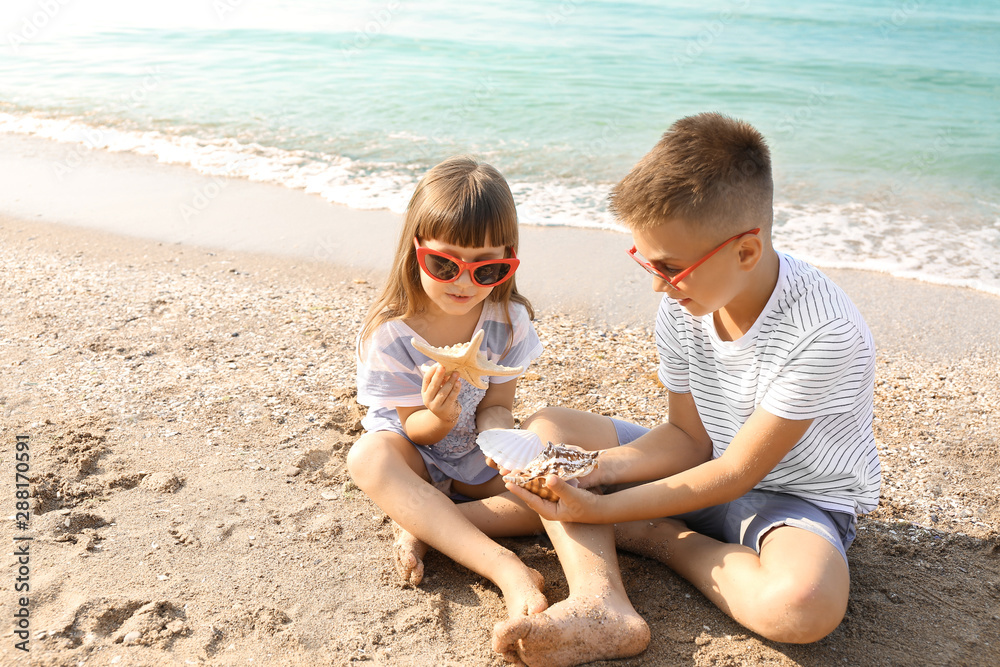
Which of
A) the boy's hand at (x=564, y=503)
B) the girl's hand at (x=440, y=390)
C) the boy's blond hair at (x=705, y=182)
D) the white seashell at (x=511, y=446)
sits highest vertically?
the boy's blond hair at (x=705, y=182)

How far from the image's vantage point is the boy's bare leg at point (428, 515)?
8.47 feet

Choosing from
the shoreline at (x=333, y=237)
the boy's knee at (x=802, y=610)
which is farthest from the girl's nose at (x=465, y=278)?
the shoreline at (x=333, y=237)

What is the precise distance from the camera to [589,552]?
8.67ft

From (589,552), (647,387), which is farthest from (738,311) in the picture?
(647,387)

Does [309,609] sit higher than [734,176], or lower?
lower

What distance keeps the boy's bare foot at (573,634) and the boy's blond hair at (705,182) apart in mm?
1242

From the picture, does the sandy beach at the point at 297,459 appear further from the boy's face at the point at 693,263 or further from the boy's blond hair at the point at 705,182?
the boy's blond hair at the point at 705,182

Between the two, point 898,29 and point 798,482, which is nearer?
point 798,482

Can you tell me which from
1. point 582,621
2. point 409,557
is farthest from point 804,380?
point 409,557

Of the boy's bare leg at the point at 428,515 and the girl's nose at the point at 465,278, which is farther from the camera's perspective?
the girl's nose at the point at 465,278

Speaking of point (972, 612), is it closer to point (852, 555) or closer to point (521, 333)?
point (852, 555)

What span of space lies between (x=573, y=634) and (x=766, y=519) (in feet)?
2.75

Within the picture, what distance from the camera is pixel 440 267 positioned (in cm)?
296

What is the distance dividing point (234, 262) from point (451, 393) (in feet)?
11.9
